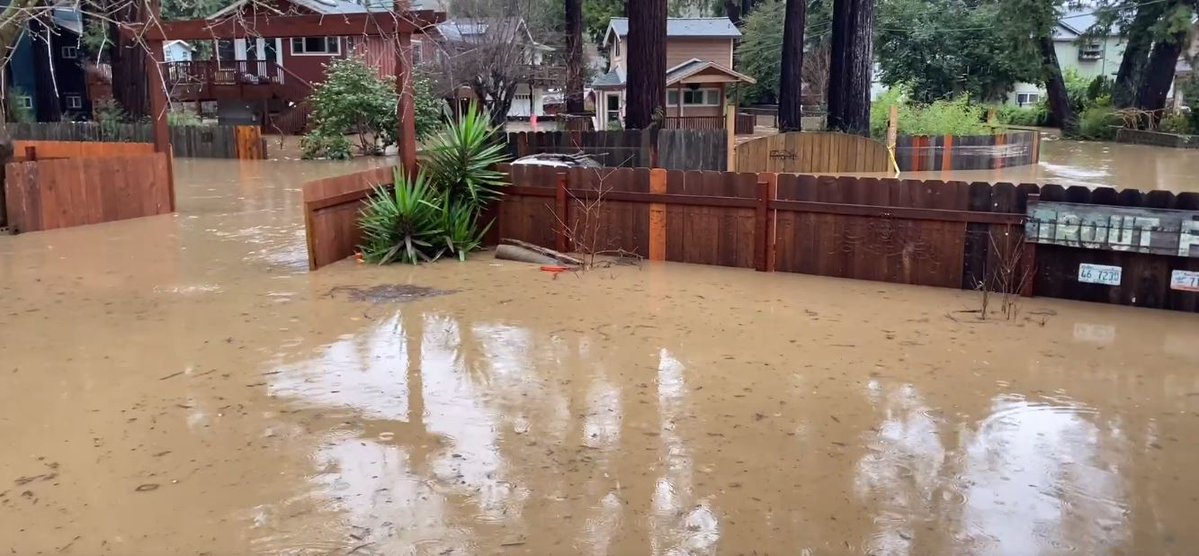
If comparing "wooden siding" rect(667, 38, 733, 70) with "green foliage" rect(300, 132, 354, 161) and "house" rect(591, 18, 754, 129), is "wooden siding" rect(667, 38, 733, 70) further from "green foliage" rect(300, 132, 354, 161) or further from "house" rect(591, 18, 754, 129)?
"green foliage" rect(300, 132, 354, 161)

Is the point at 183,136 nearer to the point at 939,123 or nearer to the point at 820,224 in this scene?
the point at 939,123

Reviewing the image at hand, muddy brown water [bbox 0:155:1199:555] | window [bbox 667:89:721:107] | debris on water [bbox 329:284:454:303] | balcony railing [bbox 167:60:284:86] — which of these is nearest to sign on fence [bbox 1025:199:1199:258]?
muddy brown water [bbox 0:155:1199:555]

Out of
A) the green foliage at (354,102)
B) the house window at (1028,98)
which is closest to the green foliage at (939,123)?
the green foliage at (354,102)

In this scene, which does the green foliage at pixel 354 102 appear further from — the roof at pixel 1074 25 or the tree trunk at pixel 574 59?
the roof at pixel 1074 25

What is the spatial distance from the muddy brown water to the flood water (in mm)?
12843

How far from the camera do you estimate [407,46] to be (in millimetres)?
11117

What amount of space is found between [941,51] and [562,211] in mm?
37344

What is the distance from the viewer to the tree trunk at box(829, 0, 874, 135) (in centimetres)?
2361

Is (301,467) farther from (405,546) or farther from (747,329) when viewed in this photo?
(747,329)

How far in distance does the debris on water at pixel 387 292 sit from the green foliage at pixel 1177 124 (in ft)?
103

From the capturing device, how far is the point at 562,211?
11.0 meters

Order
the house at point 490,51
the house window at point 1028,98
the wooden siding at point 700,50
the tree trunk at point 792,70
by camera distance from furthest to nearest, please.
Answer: the house window at point 1028,98, the wooden siding at point 700,50, the house at point 490,51, the tree trunk at point 792,70

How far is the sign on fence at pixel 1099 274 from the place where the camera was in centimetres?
847

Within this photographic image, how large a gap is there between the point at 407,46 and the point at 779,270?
16.1 ft
